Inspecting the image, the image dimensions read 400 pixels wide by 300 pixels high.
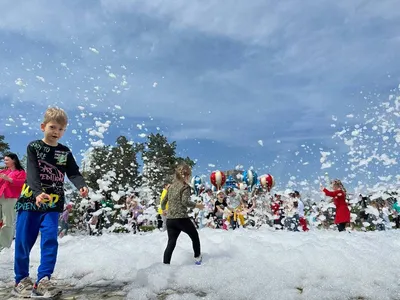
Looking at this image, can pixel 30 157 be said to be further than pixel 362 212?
No

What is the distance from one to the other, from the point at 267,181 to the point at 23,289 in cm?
1976

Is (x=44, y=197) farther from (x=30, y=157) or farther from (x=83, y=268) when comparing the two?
(x=83, y=268)

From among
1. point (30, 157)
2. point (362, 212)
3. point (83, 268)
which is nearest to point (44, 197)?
point (30, 157)

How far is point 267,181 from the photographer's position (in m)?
22.8

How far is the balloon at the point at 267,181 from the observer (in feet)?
74.6

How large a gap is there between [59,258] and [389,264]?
5.03 m

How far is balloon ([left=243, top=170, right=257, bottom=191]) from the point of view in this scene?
25052 mm

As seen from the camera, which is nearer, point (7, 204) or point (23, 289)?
point (23, 289)

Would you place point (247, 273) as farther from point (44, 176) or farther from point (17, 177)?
point (17, 177)

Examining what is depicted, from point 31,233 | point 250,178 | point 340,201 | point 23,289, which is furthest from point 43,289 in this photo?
point 250,178

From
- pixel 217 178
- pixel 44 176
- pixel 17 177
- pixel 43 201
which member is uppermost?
pixel 217 178

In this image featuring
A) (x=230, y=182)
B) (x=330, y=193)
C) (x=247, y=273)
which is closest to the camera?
(x=247, y=273)

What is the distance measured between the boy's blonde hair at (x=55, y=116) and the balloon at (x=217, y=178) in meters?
19.4

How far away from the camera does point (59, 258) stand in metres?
6.36
